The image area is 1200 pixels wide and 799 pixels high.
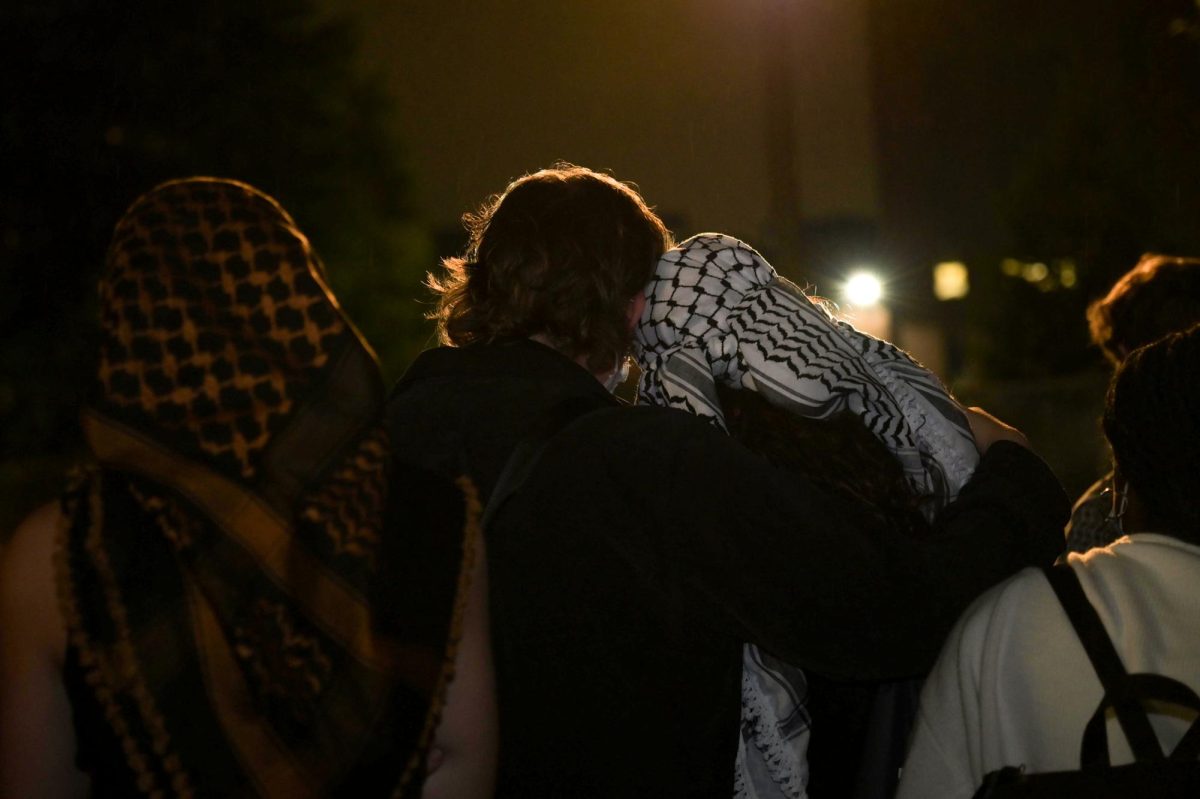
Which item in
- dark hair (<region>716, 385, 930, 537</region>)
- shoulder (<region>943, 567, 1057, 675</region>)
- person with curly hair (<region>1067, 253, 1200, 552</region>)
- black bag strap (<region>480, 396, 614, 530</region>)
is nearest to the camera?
shoulder (<region>943, 567, 1057, 675</region>)

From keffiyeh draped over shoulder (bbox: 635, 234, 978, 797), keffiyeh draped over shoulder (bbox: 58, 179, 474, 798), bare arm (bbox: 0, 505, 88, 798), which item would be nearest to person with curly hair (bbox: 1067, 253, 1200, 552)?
keffiyeh draped over shoulder (bbox: 635, 234, 978, 797)

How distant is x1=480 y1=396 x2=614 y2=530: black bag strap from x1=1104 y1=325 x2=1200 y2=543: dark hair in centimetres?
81

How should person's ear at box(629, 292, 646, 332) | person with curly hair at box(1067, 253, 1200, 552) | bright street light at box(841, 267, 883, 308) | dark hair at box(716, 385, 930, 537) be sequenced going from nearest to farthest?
dark hair at box(716, 385, 930, 537) < person's ear at box(629, 292, 646, 332) < person with curly hair at box(1067, 253, 1200, 552) < bright street light at box(841, 267, 883, 308)

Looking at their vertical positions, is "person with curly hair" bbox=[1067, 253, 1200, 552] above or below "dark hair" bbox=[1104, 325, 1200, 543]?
below

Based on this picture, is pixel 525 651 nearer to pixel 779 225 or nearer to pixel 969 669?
pixel 969 669

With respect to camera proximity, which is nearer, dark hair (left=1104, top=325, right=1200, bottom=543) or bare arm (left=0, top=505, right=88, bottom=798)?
bare arm (left=0, top=505, right=88, bottom=798)

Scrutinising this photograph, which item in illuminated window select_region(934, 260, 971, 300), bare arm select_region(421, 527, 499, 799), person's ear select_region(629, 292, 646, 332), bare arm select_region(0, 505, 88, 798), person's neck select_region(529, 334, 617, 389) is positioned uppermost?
person's ear select_region(629, 292, 646, 332)

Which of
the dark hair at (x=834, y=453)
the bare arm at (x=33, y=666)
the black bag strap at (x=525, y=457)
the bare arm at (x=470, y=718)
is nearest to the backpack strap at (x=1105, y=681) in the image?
the dark hair at (x=834, y=453)

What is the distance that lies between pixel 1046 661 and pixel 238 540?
3.79 feet

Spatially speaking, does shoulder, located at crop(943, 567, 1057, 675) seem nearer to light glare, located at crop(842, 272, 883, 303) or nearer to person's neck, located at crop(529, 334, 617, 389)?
person's neck, located at crop(529, 334, 617, 389)

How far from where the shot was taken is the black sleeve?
68.7 inches

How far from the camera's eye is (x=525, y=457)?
6.23 ft

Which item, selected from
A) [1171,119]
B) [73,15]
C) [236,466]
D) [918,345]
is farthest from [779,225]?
[918,345]

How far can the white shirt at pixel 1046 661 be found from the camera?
1.64 metres
